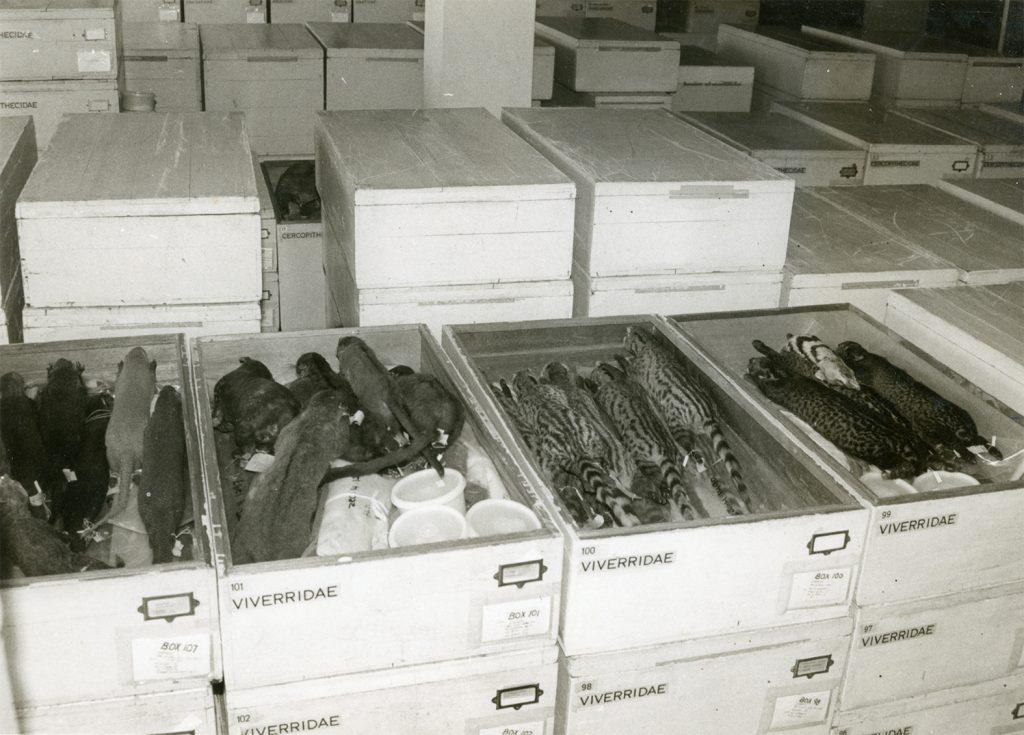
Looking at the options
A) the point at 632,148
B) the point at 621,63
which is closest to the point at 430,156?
the point at 632,148

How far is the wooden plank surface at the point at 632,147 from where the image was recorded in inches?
105

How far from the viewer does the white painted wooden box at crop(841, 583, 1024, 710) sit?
76.9 inches

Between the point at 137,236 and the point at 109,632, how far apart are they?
3.43ft

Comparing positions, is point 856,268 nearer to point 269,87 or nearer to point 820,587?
point 820,587

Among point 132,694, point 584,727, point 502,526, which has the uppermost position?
point 502,526

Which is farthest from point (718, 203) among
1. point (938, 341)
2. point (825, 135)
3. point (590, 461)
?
point (825, 135)

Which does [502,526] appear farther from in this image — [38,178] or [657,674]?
[38,178]

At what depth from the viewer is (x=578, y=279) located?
2.71m

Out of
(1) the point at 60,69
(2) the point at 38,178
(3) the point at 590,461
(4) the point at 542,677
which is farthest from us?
(1) the point at 60,69

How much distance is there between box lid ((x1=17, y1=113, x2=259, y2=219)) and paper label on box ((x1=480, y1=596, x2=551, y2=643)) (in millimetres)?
1136

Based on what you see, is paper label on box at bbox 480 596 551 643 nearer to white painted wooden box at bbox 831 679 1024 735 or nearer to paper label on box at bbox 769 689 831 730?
paper label on box at bbox 769 689 831 730

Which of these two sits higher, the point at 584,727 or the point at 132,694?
the point at 132,694

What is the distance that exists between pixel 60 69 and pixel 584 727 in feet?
11.9

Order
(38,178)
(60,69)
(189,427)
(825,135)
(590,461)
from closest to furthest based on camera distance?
(189,427), (590,461), (38,178), (60,69), (825,135)
